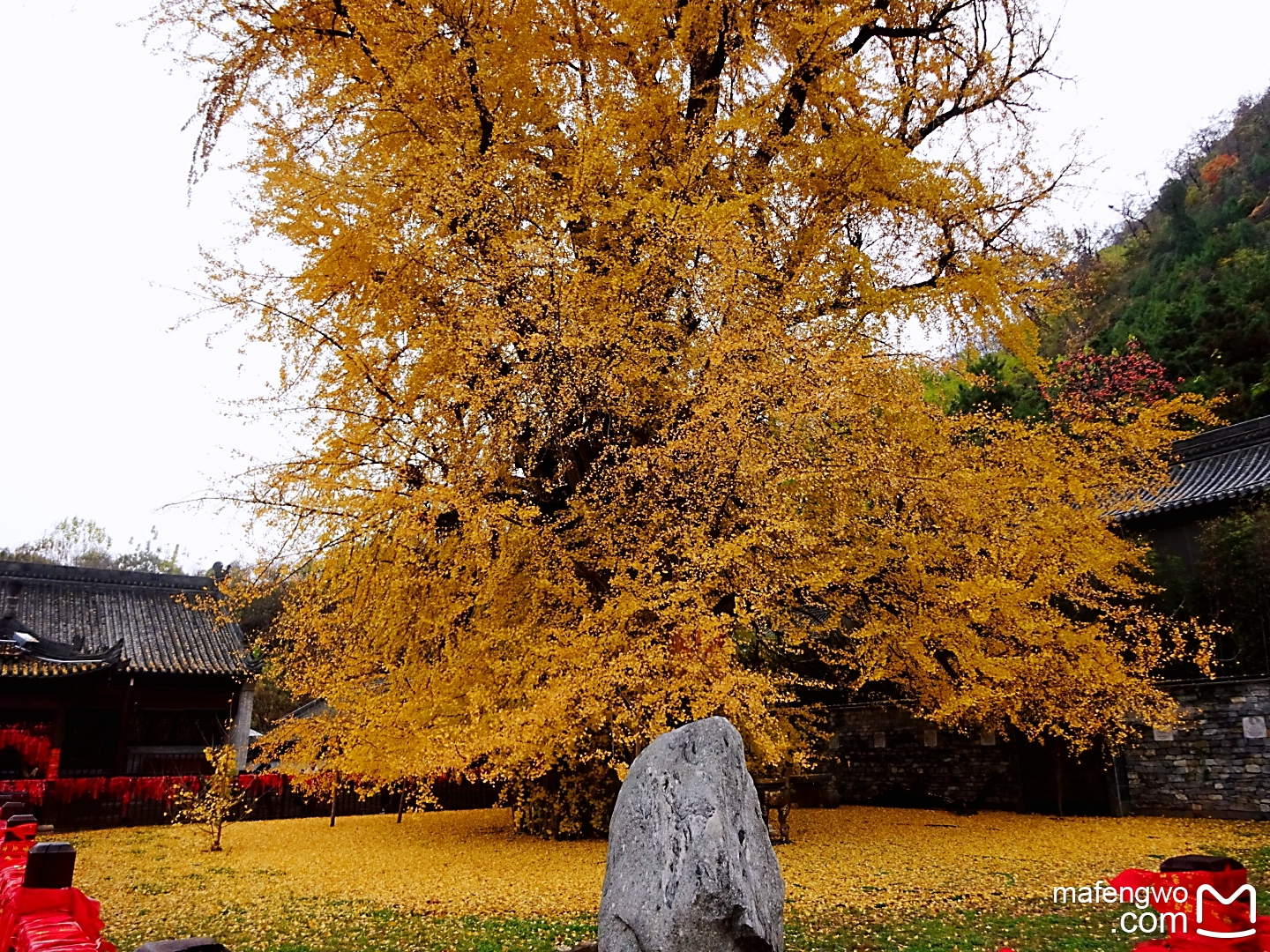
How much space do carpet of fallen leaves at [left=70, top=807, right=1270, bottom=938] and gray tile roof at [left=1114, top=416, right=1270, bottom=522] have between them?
5.56 m

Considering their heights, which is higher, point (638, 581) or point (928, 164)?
point (928, 164)

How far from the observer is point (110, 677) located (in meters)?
17.8

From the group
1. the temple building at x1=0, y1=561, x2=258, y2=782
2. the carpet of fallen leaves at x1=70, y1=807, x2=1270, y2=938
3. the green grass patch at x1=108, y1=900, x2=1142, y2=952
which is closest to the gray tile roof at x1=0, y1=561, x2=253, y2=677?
the temple building at x1=0, y1=561, x2=258, y2=782

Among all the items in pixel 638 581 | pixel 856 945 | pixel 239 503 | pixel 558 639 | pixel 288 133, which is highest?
pixel 288 133

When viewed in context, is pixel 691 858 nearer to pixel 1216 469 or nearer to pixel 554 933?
pixel 554 933

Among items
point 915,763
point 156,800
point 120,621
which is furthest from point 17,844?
point 120,621

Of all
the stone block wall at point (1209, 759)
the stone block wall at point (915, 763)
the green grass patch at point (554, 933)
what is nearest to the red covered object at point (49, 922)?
the green grass patch at point (554, 933)

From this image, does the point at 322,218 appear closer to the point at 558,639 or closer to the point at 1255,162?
the point at 558,639

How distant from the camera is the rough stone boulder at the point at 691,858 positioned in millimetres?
4469

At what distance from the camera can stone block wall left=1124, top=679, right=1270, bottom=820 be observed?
41.6 feet

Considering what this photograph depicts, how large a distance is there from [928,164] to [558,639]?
761cm

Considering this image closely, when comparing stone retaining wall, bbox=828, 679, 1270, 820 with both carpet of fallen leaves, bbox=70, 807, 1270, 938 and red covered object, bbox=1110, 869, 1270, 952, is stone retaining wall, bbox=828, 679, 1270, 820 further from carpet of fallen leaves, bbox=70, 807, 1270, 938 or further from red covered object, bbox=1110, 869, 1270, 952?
red covered object, bbox=1110, 869, 1270, 952

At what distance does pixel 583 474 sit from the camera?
35.4 feet

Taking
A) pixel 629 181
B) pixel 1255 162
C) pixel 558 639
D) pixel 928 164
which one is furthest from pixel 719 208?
pixel 1255 162
